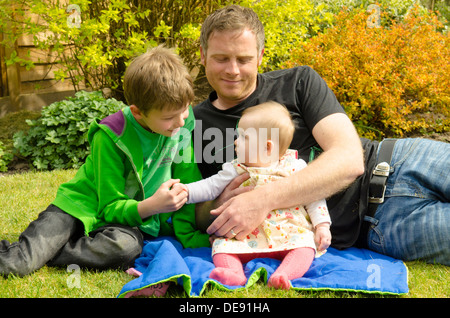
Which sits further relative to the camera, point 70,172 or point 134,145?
point 70,172

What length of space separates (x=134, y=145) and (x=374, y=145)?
5.08 ft

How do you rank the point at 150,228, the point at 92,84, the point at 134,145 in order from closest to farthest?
1. the point at 134,145
2. the point at 150,228
3. the point at 92,84

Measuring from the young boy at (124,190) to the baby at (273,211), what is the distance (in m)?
0.31

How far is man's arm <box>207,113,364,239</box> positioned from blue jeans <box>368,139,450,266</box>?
279 mm

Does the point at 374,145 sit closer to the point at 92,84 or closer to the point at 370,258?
the point at 370,258

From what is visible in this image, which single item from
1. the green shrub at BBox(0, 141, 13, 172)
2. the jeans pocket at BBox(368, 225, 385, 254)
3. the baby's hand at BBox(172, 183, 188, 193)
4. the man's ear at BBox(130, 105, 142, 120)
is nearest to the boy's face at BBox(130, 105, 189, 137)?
the man's ear at BBox(130, 105, 142, 120)

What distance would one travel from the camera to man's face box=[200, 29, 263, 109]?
306 cm

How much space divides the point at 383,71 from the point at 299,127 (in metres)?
2.93

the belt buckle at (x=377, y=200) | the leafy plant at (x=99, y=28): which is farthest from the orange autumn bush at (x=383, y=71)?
the belt buckle at (x=377, y=200)

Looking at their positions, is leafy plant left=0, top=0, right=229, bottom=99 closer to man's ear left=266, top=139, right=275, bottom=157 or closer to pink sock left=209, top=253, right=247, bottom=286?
man's ear left=266, top=139, right=275, bottom=157

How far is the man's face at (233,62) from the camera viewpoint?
3.06 metres

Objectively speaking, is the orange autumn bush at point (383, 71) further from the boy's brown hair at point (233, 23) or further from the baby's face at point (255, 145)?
the baby's face at point (255, 145)

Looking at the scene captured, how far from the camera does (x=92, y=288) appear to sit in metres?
2.49
